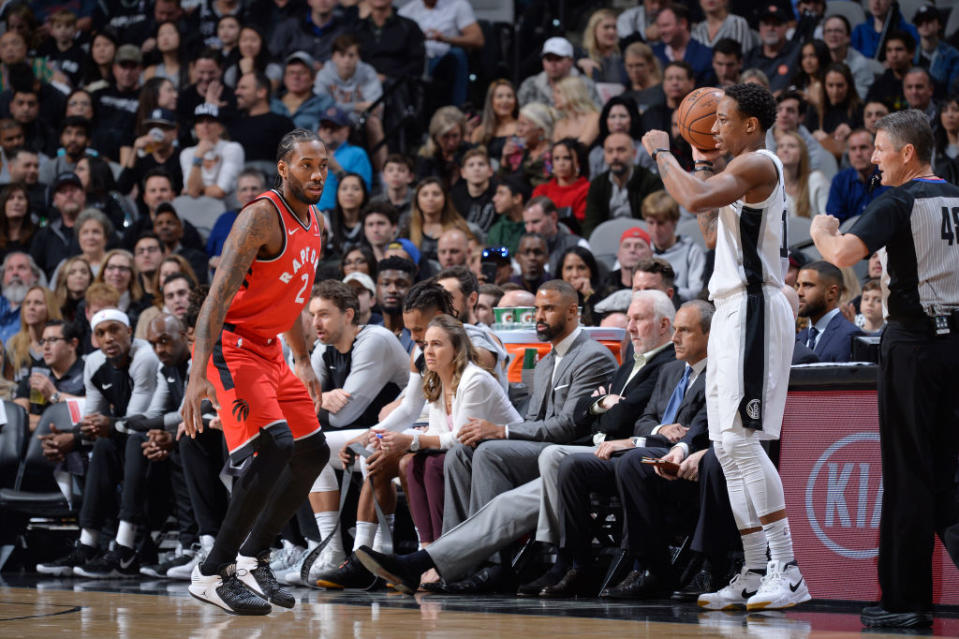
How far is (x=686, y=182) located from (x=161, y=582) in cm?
436

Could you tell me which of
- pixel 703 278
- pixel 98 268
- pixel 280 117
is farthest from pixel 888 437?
pixel 280 117

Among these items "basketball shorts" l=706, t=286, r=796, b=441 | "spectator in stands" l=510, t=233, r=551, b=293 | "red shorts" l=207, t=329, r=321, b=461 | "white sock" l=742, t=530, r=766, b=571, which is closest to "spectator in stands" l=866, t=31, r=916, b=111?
"spectator in stands" l=510, t=233, r=551, b=293

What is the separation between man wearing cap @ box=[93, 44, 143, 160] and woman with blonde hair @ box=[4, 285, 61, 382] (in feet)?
13.3

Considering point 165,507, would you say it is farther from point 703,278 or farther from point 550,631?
point 550,631

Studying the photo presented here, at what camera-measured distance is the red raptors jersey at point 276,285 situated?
5.30 meters

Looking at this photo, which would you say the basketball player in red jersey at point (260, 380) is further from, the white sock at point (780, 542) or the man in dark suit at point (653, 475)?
the white sock at point (780, 542)

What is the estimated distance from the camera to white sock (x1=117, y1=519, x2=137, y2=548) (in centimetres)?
818

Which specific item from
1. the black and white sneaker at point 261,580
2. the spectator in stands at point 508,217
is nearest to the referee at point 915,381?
the black and white sneaker at point 261,580

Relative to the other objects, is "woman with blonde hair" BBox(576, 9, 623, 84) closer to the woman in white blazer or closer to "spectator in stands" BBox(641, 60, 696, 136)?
"spectator in stands" BBox(641, 60, 696, 136)

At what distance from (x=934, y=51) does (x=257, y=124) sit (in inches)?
261

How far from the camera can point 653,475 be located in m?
5.92

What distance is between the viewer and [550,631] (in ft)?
14.4

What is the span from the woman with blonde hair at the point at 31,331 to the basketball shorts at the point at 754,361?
23.3ft

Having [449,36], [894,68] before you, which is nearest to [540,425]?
[894,68]
